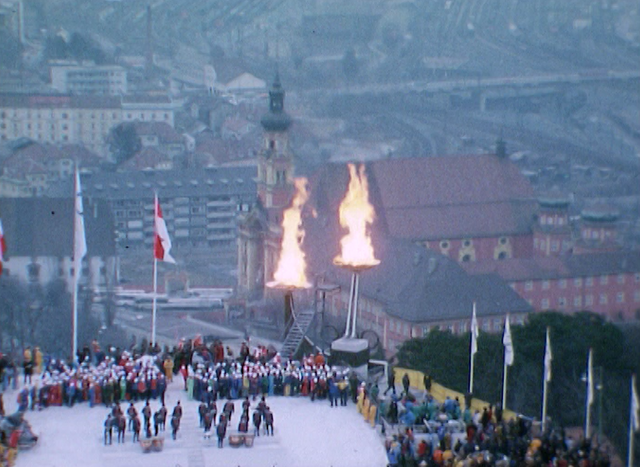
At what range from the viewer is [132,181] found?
7944cm

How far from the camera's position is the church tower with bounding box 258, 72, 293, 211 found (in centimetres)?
6644

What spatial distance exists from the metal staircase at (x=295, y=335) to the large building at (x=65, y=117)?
207 feet

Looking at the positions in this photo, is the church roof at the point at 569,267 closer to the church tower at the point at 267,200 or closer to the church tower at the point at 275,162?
the church tower at the point at 267,200

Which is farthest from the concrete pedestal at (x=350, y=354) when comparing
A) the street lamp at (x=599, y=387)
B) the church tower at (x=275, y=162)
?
the church tower at (x=275, y=162)

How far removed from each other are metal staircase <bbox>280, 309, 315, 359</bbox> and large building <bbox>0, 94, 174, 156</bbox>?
63135 mm

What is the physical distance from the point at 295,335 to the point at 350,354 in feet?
7.29

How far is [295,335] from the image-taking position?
28141 millimetres

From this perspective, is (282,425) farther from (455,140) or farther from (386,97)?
(386,97)

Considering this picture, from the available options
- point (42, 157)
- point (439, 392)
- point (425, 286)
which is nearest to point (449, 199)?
point (425, 286)

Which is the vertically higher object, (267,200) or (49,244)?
(267,200)

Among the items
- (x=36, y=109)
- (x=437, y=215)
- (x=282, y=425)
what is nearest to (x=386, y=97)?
(x=36, y=109)

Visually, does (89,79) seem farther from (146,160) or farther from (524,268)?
(524,268)

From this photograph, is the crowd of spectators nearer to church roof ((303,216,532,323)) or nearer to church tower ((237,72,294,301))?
church roof ((303,216,532,323))

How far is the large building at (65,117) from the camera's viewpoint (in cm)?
9075
